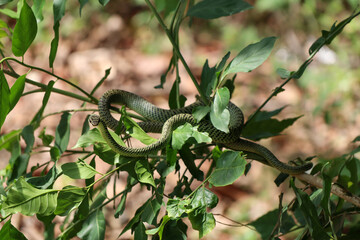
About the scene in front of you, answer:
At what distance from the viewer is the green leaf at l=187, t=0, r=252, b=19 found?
1588mm

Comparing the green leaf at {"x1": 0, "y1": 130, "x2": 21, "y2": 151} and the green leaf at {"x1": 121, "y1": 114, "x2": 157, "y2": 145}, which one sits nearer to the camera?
the green leaf at {"x1": 121, "y1": 114, "x2": 157, "y2": 145}

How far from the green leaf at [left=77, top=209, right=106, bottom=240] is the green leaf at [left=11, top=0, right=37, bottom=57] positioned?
2.03 feet

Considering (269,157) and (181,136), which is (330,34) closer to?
(269,157)

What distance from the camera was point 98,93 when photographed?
494 centimetres

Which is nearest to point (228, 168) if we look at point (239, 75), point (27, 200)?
point (27, 200)

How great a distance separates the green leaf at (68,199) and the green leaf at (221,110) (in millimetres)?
485

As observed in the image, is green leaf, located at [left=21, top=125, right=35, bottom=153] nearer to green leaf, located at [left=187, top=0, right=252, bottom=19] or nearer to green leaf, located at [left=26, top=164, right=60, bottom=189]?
green leaf, located at [left=26, top=164, right=60, bottom=189]

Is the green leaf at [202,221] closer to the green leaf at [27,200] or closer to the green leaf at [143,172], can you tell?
the green leaf at [143,172]

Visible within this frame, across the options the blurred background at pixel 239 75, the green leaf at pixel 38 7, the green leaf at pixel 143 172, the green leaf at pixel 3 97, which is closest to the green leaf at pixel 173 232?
the green leaf at pixel 143 172

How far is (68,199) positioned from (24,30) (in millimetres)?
564

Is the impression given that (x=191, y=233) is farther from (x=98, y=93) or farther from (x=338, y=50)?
(x=338, y=50)

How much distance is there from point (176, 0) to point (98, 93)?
10.8 feet

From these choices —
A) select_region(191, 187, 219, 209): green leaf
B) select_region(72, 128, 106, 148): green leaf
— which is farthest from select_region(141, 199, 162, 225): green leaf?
select_region(72, 128, 106, 148): green leaf

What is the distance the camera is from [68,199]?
1302 mm
